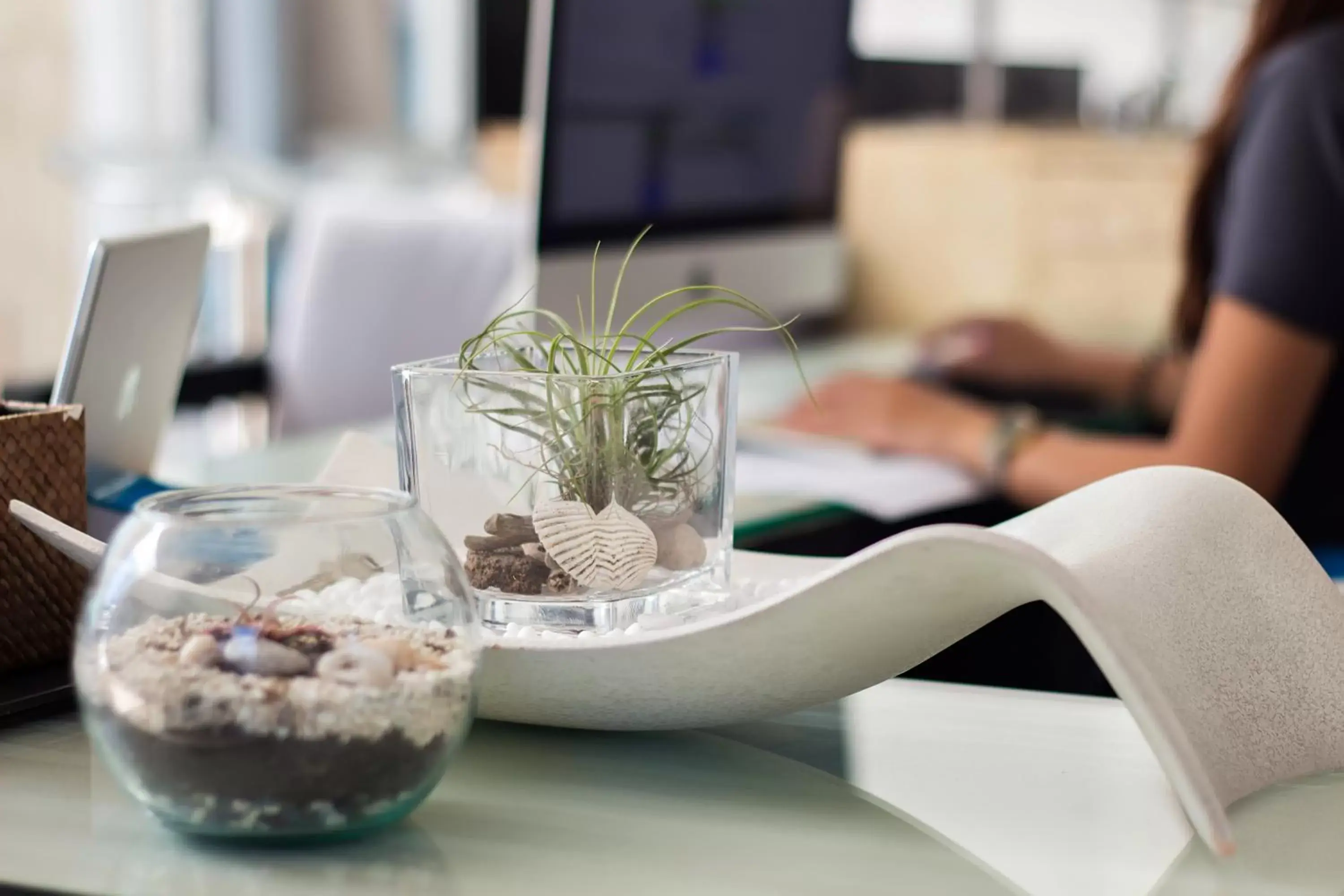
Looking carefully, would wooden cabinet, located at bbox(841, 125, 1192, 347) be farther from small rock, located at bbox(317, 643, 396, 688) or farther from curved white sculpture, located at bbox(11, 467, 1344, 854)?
small rock, located at bbox(317, 643, 396, 688)

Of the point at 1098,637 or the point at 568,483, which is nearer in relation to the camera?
the point at 1098,637

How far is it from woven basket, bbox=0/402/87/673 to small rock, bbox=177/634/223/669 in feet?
0.66

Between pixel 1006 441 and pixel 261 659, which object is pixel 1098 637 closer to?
pixel 261 659

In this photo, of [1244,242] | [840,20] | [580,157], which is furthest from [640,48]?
[1244,242]

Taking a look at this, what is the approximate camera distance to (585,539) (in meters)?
0.58

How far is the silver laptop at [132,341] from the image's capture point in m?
0.72

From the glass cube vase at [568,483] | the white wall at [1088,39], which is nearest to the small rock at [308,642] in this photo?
the glass cube vase at [568,483]

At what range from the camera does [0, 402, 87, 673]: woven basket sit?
1.98 ft

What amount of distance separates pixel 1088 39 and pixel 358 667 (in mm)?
3878

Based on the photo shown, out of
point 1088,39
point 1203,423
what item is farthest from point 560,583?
point 1088,39

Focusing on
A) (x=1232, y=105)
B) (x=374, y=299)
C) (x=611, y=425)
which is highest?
(x=1232, y=105)

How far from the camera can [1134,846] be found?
1.61ft

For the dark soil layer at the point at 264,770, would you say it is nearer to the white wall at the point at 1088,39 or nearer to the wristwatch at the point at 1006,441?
the wristwatch at the point at 1006,441

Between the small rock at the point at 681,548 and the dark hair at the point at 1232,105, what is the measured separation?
3.39 ft
